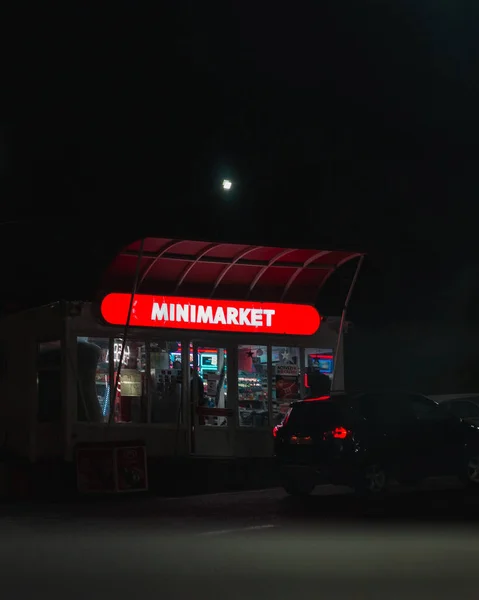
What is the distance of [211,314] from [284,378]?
108 inches

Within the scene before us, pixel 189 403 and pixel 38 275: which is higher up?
pixel 38 275

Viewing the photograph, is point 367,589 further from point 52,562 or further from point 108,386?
point 108,386

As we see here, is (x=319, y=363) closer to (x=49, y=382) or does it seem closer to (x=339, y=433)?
(x=49, y=382)

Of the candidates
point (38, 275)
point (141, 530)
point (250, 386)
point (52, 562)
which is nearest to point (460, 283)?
point (38, 275)

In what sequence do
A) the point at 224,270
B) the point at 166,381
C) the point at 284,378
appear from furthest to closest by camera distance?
the point at 284,378 < the point at 224,270 < the point at 166,381

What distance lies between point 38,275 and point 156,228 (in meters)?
13.5

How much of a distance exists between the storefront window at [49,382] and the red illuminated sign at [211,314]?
5.32 ft

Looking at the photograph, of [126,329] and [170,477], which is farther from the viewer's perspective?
[170,477]

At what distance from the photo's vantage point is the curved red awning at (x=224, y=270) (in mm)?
22906

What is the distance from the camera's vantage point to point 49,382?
23.5m

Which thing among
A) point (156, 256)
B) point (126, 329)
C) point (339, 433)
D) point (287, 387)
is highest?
point (156, 256)

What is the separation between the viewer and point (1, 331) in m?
25.8

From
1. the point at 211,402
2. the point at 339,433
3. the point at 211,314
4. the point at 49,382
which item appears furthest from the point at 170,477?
the point at 339,433

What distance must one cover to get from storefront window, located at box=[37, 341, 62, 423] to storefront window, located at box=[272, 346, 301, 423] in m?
4.94
